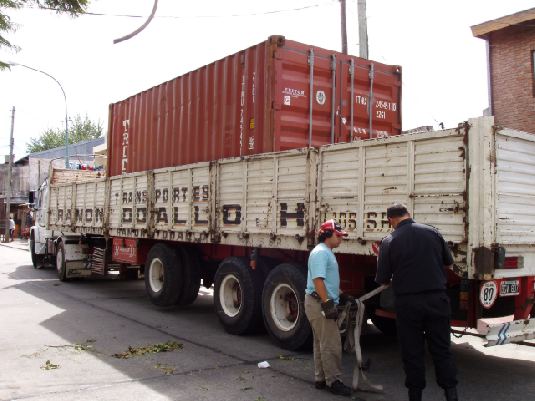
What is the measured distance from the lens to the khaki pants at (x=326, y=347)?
4984mm

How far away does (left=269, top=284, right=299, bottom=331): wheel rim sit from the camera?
662 centimetres

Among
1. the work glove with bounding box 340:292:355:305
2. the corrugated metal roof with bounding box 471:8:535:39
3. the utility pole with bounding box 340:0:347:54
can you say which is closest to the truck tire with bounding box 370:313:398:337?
the work glove with bounding box 340:292:355:305

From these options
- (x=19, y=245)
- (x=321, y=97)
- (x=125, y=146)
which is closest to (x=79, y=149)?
(x=19, y=245)

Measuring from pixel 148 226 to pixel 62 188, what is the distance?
5659mm

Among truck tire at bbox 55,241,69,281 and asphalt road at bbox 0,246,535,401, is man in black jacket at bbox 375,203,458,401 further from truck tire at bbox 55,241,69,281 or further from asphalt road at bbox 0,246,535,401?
truck tire at bbox 55,241,69,281

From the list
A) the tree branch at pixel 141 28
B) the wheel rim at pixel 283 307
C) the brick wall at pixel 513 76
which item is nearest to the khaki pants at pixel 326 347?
the wheel rim at pixel 283 307

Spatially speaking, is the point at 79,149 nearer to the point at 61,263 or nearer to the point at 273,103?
the point at 61,263

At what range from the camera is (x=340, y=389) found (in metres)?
4.87

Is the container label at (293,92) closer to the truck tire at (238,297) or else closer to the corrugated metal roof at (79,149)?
the truck tire at (238,297)

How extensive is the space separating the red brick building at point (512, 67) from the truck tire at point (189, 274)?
9.47 meters

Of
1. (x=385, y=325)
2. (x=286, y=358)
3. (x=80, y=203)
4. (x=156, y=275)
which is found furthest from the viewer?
(x=80, y=203)

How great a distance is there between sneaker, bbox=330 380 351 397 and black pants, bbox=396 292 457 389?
2.41 ft

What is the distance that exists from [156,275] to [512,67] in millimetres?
11018

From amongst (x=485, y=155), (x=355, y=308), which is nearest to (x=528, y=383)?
(x=355, y=308)
